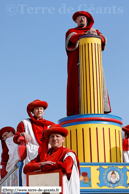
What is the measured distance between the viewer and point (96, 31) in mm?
11133

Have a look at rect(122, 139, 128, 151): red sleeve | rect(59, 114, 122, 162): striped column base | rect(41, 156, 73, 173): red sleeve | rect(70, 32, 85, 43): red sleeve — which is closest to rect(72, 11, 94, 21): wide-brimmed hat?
rect(70, 32, 85, 43): red sleeve

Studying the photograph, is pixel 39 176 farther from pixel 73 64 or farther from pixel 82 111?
pixel 73 64

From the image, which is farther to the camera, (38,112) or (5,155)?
(5,155)

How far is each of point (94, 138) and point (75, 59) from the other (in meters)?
2.18

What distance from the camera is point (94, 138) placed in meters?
9.87

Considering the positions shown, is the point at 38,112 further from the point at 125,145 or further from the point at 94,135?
the point at 125,145

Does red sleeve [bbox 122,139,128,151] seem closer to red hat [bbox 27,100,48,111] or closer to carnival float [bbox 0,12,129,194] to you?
carnival float [bbox 0,12,129,194]

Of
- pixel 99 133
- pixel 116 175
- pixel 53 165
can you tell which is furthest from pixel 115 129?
pixel 53 165

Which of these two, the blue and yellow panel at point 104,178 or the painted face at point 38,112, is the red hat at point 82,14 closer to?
the painted face at point 38,112

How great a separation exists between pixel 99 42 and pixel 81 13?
0.96m

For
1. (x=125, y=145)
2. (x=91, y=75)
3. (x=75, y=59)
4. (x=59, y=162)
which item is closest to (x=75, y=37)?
(x=75, y=59)

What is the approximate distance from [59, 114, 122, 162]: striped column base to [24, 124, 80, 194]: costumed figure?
321 cm

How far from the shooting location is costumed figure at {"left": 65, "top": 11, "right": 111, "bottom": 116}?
35.7 feet

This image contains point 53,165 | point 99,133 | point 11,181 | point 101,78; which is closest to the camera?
point 53,165
